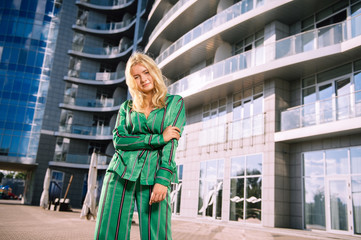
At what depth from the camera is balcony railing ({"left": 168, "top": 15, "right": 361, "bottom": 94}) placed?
1395 centimetres

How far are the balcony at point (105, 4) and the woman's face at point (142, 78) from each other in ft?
131

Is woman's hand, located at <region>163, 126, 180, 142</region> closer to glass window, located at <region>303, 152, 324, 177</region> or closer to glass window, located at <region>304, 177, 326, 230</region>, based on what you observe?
glass window, located at <region>304, 177, 326, 230</region>

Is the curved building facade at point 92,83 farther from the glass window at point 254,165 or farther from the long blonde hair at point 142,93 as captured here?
the long blonde hair at point 142,93

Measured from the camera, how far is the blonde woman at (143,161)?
1854 millimetres

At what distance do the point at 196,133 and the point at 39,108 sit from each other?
22.2 m

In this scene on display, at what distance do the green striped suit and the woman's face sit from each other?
0.97ft

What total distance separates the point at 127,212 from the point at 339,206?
13.9 meters

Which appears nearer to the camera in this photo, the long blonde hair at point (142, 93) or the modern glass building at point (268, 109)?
the long blonde hair at point (142, 93)

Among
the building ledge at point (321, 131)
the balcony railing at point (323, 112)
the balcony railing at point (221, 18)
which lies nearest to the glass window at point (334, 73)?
the balcony railing at point (323, 112)

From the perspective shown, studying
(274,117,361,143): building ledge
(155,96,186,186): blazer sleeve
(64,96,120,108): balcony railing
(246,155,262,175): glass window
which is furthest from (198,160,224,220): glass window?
(64,96,120,108): balcony railing

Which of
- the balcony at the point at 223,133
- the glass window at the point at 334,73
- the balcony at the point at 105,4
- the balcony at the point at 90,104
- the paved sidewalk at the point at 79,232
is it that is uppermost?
the balcony at the point at 105,4

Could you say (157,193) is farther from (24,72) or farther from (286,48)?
(24,72)

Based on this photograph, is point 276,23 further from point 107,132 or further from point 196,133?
point 107,132

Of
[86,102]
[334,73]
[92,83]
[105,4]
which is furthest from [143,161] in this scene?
[105,4]
